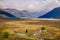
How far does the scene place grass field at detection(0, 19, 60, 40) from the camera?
2432mm

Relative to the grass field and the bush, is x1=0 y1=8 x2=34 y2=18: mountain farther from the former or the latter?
the bush

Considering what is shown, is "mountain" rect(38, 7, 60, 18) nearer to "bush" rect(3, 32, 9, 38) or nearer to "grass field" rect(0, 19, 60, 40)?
"grass field" rect(0, 19, 60, 40)

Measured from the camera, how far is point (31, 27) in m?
2.48

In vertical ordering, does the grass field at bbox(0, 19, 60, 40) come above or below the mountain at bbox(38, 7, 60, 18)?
below

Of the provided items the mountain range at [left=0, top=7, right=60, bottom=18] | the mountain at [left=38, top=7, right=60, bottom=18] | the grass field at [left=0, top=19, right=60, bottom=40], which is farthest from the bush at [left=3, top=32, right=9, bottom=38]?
the mountain at [left=38, top=7, right=60, bottom=18]

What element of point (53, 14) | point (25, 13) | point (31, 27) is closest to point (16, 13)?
point (25, 13)

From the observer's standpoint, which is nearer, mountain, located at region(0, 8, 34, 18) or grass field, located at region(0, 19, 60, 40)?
grass field, located at region(0, 19, 60, 40)

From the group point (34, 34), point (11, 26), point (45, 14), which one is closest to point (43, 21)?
point (45, 14)

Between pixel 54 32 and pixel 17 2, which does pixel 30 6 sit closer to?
pixel 17 2

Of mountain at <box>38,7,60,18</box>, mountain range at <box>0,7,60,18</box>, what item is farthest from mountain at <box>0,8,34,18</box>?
mountain at <box>38,7,60,18</box>

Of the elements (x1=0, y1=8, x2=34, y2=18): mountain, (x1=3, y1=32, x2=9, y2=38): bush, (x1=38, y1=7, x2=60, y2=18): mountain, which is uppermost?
(x1=0, y1=8, x2=34, y2=18): mountain

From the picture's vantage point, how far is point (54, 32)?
2445 mm

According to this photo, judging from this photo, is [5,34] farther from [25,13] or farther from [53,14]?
[53,14]

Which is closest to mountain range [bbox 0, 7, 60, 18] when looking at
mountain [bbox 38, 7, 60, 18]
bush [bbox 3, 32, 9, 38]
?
mountain [bbox 38, 7, 60, 18]
